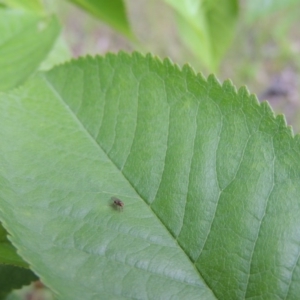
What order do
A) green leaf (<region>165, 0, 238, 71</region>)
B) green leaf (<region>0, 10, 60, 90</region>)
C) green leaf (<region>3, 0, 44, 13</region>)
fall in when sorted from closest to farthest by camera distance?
green leaf (<region>0, 10, 60, 90</region>)
green leaf (<region>3, 0, 44, 13</region>)
green leaf (<region>165, 0, 238, 71</region>)

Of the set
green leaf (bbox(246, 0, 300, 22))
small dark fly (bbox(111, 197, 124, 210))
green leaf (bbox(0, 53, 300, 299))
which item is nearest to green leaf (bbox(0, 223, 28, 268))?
green leaf (bbox(0, 53, 300, 299))

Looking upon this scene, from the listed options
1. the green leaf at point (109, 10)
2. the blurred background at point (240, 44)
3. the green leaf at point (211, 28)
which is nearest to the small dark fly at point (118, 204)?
the green leaf at point (109, 10)

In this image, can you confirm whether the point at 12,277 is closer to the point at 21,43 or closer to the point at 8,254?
the point at 8,254

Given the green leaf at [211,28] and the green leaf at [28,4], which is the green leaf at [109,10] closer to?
the green leaf at [28,4]

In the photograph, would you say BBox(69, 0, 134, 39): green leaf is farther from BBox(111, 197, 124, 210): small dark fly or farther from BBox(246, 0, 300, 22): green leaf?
BBox(111, 197, 124, 210): small dark fly

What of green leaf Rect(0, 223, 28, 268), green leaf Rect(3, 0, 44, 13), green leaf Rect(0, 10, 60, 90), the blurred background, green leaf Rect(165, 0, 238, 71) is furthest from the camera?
the blurred background

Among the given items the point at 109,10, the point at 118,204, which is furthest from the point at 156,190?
the point at 109,10

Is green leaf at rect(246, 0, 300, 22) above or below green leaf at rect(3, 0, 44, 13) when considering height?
above
